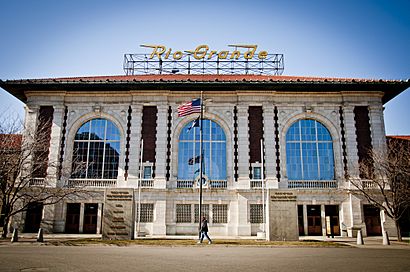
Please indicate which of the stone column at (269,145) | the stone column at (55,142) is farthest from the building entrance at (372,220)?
the stone column at (55,142)

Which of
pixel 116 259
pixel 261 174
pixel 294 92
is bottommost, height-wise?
pixel 116 259

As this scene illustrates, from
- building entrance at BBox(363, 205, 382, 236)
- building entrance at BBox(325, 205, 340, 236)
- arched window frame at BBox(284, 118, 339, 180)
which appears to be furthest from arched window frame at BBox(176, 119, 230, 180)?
building entrance at BBox(363, 205, 382, 236)

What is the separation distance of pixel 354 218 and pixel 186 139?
52.3 feet

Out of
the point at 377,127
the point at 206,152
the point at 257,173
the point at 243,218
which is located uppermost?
the point at 377,127

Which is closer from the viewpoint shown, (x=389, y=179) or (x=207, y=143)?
(x=389, y=179)

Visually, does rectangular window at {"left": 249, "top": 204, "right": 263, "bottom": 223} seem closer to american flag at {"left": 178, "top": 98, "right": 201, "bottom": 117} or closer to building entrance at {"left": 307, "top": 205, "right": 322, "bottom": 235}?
building entrance at {"left": 307, "top": 205, "right": 322, "bottom": 235}

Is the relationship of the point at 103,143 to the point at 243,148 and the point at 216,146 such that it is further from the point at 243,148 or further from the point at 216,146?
the point at 243,148

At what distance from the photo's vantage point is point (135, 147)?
31.5m

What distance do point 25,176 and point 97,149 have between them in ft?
22.9

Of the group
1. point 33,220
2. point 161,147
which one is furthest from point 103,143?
point 33,220

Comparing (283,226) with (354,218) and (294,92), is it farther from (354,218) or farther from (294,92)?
(294,92)

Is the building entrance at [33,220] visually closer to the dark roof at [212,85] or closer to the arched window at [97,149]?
the arched window at [97,149]

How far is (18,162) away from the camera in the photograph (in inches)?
965

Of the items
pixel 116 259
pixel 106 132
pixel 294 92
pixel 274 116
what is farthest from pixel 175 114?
pixel 116 259
